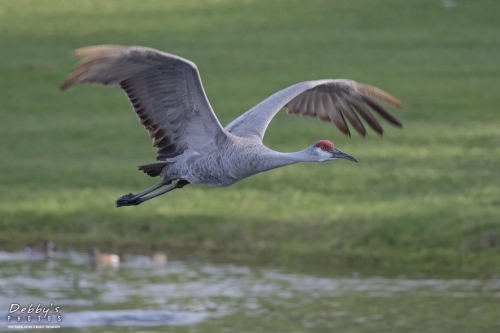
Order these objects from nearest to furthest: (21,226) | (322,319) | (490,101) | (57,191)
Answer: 1. (322,319)
2. (21,226)
3. (57,191)
4. (490,101)

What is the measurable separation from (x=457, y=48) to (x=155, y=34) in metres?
10.2

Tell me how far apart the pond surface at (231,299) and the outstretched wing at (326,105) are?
9.23 feet

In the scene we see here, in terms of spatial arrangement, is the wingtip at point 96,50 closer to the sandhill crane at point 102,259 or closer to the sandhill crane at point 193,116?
the sandhill crane at point 193,116

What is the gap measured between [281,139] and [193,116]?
13647 mm

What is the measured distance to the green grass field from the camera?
17000 millimetres

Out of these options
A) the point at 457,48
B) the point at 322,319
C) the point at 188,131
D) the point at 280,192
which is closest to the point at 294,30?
the point at 457,48

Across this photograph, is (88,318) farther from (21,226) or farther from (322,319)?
(21,226)

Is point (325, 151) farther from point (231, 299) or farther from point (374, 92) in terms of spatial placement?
point (231, 299)

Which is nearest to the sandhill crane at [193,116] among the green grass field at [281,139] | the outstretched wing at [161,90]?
the outstretched wing at [161,90]

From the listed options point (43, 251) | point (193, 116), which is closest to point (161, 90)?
point (193, 116)

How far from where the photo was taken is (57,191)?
1981 centimetres

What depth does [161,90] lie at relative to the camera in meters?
10.0

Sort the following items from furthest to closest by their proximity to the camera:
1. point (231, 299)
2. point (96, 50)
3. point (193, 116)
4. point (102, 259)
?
point (102, 259), point (231, 299), point (193, 116), point (96, 50)

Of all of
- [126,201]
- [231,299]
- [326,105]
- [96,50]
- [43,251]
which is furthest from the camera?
[43,251]
